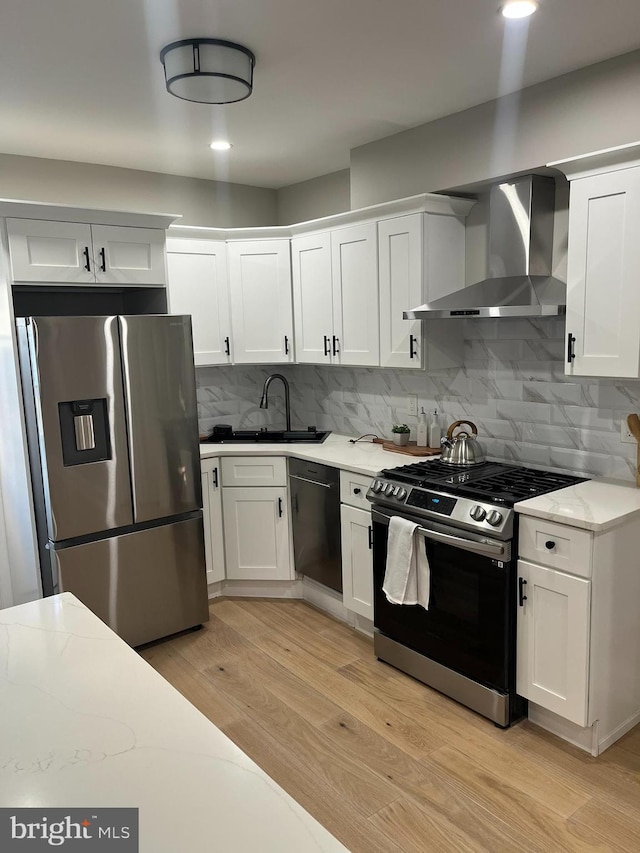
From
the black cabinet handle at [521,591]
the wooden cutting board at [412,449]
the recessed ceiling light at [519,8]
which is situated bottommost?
the black cabinet handle at [521,591]

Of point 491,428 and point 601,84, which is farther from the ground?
point 601,84

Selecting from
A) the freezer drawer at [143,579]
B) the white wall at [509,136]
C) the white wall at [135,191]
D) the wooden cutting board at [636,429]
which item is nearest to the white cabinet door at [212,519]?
the freezer drawer at [143,579]

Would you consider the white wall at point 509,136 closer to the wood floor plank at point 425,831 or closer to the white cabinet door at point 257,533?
the white cabinet door at point 257,533

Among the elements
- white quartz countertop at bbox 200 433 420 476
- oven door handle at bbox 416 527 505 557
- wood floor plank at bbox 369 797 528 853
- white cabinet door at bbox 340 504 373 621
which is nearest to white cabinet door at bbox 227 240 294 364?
white quartz countertop at bbox 200 433 420 476

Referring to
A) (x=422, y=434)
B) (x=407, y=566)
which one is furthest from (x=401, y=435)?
(x=407, y=566)

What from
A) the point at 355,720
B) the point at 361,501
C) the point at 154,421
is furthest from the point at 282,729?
the point at 154,421

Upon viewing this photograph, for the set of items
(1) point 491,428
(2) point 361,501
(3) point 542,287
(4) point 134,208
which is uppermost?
(4) point 134,208

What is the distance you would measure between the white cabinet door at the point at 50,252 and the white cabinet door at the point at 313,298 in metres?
1.28

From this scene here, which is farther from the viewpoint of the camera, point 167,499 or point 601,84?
point 167,499

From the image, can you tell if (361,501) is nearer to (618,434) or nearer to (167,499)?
(167,499)

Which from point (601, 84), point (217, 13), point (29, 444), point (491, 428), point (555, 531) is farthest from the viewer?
point (491, 428)

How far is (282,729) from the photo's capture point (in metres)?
2.77

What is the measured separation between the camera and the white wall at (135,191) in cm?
373

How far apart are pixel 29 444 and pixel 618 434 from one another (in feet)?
9.19
